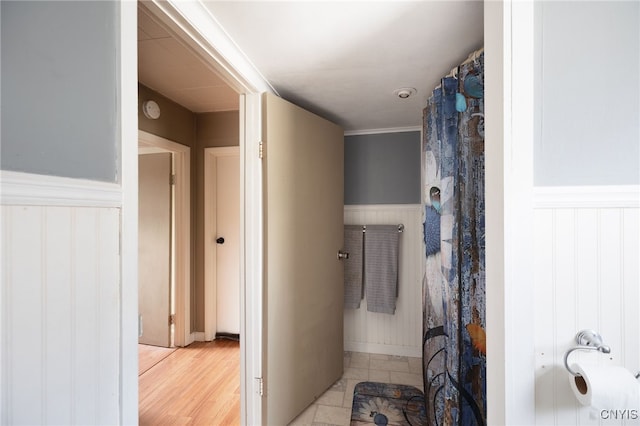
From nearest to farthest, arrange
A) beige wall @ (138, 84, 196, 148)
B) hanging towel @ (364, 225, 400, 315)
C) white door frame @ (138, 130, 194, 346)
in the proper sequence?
beige wall @ (138, 84, 196, 148) < hanging towel @ (364, 225, 400, 315) < white door frame @ (138, 130, 194, 346)

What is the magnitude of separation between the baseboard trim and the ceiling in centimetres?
196

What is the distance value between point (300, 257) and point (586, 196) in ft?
4.34

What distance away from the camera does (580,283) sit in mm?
821

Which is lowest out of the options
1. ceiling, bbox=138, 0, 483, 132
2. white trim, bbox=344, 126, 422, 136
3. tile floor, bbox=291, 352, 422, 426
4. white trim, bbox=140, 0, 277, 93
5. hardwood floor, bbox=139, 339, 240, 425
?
tile floor, bbox=291, 352, 422, 426

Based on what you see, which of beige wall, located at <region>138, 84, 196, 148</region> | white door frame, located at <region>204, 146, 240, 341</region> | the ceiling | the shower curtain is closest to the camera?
the ceiling

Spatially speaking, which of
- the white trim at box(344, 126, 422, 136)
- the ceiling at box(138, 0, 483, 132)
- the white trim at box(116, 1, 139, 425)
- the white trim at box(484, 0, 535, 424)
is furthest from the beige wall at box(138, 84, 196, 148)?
the white trim at box(484, 0, 535, 424)

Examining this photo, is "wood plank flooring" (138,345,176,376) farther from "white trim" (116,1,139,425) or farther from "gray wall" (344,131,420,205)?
"gray wall" (344,131,420,205)

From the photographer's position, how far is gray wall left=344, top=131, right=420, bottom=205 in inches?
97.3

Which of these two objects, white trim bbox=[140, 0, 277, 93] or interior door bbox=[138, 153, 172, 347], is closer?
white trim bbox=[140, 0, 277, 93]

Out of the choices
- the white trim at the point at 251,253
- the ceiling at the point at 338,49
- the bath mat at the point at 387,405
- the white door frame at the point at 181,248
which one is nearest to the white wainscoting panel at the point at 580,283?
the ceiling at the point at 338,49

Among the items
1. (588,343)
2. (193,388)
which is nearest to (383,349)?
(193,388)

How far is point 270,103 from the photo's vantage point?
1561 millimetres

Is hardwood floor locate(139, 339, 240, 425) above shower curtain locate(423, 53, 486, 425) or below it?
below

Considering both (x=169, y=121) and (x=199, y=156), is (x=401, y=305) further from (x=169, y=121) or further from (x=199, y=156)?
(x=169, y=121)
